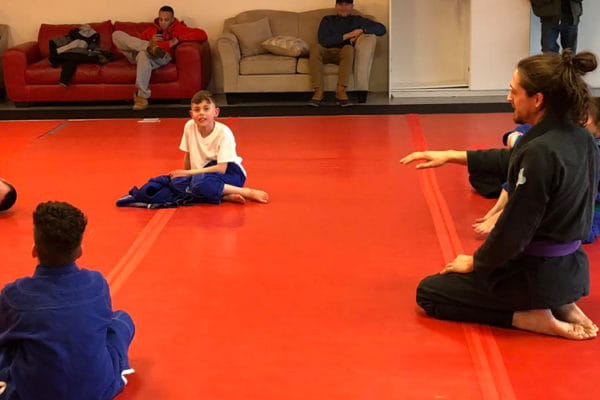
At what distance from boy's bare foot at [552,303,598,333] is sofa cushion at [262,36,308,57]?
6.04m

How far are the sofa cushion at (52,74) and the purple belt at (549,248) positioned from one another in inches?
268

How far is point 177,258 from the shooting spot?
13.8 feet

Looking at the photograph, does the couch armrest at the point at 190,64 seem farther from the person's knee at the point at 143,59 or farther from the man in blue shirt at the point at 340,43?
the man in blue shirt at the point at 340,43

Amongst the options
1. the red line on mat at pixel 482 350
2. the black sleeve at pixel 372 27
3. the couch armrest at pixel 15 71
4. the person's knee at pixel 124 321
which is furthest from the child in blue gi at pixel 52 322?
the couch armrest at pixel 15 71

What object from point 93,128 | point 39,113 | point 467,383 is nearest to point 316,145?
point 93,128

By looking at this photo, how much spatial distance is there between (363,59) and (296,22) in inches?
41.6

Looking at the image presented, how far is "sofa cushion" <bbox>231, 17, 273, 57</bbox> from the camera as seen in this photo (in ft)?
30.2

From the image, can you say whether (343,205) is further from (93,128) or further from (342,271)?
(93,128)

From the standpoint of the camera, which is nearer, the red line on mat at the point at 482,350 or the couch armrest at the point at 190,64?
the red line on mat at the point at 482,350

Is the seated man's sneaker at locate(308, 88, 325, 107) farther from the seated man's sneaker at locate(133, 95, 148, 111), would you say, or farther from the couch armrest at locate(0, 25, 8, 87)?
the couch armrest at locate(0, 25, 8, 87)

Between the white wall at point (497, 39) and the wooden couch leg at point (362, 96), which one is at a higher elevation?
the white wall at point (497, 39)

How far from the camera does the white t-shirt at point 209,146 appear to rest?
5.17 metres

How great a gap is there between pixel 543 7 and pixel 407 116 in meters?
1.84

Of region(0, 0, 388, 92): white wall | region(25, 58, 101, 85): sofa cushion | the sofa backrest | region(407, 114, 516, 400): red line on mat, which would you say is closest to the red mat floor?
region(407, 114, 516, 400): red line on mat
